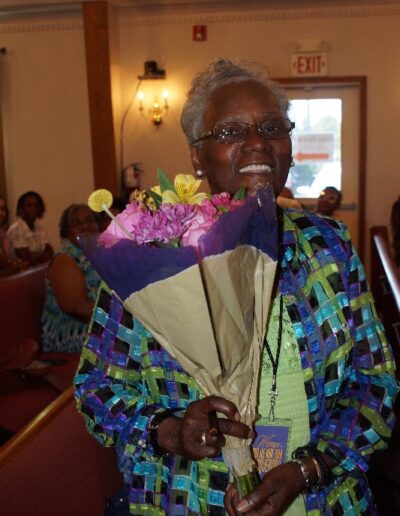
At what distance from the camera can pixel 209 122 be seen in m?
1.26

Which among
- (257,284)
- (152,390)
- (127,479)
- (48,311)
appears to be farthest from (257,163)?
(48,311)

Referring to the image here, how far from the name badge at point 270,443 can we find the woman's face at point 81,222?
2975 mm

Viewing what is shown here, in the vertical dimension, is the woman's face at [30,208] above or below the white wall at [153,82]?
below

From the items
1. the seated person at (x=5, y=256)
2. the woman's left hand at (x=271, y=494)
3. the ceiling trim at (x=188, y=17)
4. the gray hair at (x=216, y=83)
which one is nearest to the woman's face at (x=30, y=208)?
the seated person at (x=5, y=256)

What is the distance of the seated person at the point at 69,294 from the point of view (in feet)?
11.6

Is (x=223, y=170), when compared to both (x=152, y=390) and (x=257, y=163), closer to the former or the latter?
(x=257, y=163)

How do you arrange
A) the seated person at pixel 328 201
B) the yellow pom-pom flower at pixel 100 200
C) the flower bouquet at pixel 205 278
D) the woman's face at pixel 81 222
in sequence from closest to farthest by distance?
1. the flower bouquet at pixel 205 278
2. the yellow pom-pom flower at pixel 100 200
3. the woman's face at pixel 81 222
4. the seated person at pixel 328 201

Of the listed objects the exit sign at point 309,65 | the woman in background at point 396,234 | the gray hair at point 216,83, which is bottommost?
the woman in background at point 396,234

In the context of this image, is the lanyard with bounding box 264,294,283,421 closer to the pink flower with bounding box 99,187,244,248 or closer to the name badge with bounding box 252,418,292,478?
the name badge with bounding box 252,418,292,478

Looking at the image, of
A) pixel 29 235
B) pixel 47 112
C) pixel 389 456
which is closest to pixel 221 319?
pixel 389 456

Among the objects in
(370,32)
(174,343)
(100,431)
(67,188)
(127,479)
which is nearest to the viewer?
(174,343)

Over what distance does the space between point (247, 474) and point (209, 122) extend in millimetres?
718

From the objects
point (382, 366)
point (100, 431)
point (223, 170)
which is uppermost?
point (223, 170)

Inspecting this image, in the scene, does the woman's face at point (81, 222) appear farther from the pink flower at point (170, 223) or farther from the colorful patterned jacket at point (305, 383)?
the pink flower at point (170, 223)
